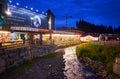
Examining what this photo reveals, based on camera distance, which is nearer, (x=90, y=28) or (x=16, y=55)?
(x=16, y=55)

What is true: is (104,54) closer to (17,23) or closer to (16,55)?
(16,55)

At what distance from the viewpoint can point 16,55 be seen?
29234 millimetres

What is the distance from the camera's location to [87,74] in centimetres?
2573

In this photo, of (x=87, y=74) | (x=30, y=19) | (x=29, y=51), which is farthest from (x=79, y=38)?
(x=87, y=74)

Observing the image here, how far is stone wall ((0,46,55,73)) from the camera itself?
973 inches

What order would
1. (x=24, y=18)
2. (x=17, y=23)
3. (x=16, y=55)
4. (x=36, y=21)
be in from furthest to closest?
(x=36, y=21) → (x=24, y=18) → (x=17, y=23) → (x=16, y=55)

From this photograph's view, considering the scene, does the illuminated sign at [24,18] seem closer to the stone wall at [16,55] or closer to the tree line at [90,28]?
the stone wall at [16,55]

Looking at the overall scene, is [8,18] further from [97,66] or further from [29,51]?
[97,66]

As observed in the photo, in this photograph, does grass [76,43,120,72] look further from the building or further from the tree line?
the tree line

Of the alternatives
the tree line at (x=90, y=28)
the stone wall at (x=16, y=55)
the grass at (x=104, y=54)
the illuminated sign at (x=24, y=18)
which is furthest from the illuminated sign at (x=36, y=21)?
the tree line at (x=90, y=28)

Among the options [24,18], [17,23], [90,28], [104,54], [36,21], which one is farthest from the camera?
[90,28]

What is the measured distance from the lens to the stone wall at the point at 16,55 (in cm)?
2471

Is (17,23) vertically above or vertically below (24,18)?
below

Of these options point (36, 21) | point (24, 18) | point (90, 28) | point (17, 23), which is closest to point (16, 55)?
point (17, 23)
